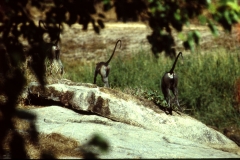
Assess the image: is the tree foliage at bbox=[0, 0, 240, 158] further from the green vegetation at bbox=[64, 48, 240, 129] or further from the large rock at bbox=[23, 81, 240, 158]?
the green vegetation at bbox=[64, 48, 240, 129]

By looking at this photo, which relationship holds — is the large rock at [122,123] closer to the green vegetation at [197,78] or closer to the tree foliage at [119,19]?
the tree foliage at [119,19]

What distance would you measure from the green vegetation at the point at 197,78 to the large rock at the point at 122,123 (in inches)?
181

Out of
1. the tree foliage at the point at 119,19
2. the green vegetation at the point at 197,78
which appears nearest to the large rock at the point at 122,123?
the tree foliage at the point at 119,19

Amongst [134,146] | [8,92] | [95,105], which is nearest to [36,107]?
[95,105]

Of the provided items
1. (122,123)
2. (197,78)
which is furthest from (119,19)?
(197,78)

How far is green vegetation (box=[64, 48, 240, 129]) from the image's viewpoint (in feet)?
53.6

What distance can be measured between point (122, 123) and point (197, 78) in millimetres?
7505

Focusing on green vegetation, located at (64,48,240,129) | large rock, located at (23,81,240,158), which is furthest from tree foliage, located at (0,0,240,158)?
green vegetation, located at (64,48,240,129)

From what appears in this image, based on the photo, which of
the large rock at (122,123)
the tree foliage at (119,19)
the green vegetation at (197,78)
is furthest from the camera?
the green vegetation at (197,78)

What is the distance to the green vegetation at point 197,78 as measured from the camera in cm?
1634

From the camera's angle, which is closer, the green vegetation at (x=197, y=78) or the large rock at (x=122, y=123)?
the large rock at (x=122, y=123)

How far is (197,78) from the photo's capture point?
17266mm

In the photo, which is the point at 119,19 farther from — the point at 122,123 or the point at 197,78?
the point at 197,78

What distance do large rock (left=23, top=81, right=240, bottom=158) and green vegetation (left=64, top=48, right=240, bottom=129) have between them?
4608 millimetres
